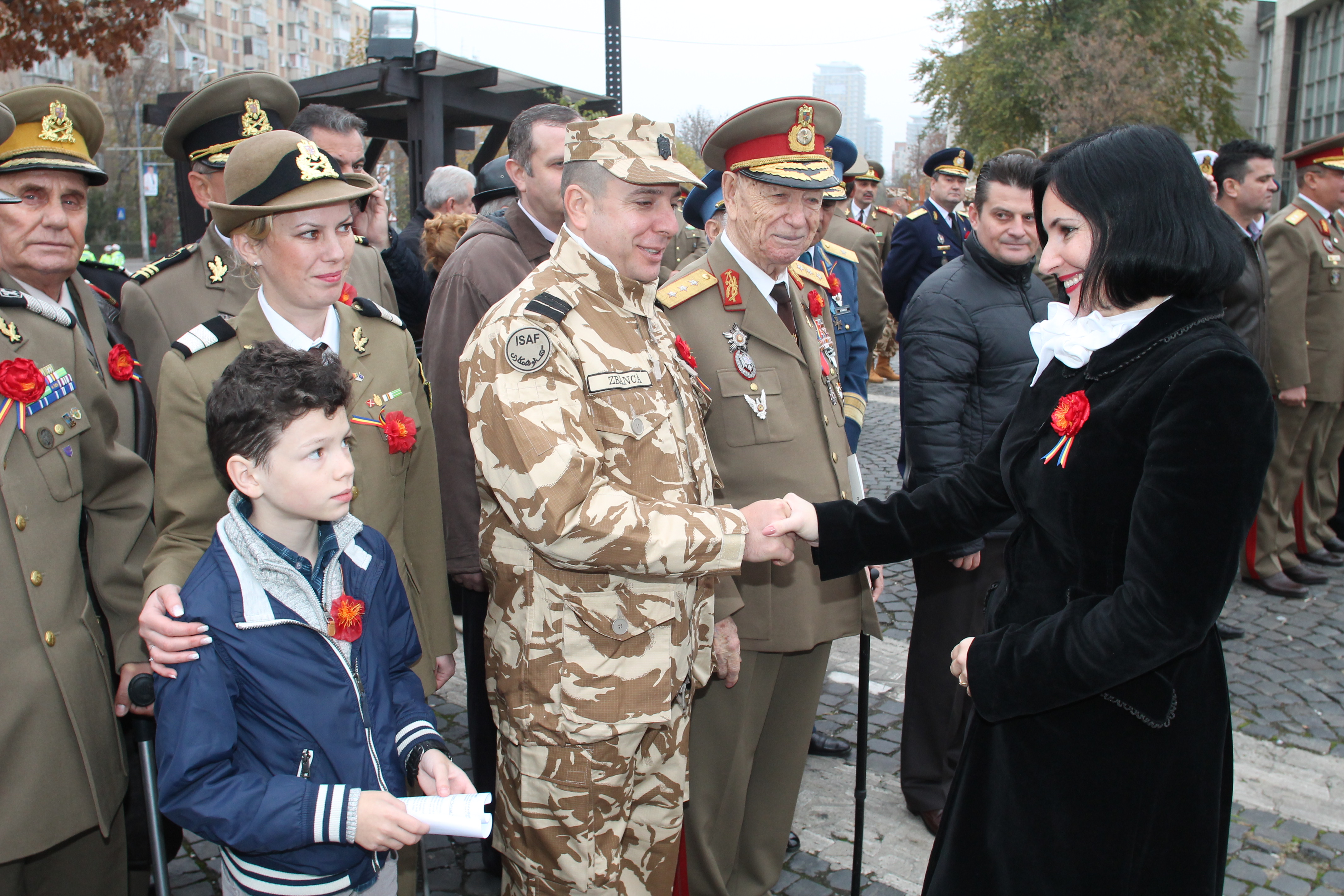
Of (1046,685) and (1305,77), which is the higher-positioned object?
(1305,77)

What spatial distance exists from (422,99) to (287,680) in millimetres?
8640

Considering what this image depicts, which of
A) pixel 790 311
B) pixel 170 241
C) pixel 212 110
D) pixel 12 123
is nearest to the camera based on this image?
pixel 12 123

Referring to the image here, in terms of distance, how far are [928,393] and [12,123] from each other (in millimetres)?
2740

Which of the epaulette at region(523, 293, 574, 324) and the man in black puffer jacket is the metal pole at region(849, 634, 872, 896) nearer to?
the man in black puffer jacket

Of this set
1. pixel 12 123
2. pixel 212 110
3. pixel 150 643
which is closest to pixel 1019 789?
pixel 150 643

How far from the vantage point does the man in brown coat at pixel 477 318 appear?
3.04 meters

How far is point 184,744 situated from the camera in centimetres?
182

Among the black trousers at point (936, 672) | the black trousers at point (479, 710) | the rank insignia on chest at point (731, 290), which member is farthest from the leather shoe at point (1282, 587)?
the black trousers at point (479, 710)

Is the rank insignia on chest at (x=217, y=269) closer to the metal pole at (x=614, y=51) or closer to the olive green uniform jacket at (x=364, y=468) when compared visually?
the olive green uniform jacket at (x=364, y=468)

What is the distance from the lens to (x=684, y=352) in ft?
8.82

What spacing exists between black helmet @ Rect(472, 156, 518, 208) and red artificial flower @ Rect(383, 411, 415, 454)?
2556 mm

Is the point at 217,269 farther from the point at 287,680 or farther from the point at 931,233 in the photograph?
the point at 931,233

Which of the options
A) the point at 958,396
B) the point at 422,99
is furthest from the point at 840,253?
the point at 422,99

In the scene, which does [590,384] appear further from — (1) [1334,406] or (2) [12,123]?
(1) [1334,406]
